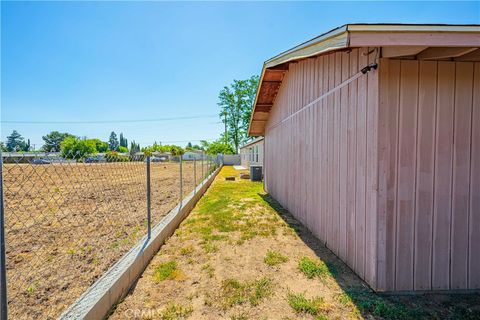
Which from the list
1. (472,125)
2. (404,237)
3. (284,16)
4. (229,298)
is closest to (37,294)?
(229,298)

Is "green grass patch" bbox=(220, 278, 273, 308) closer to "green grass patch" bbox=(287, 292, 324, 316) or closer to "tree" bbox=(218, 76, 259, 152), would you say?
"green grass patch" bbox=(287, 292, 324, 316)

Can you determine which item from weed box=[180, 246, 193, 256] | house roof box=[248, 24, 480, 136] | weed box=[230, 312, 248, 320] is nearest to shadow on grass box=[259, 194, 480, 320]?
weed box=[230, 312, 248, 320]

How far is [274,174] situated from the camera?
830 centimetres

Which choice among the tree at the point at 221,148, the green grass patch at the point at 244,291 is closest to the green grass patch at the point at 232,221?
the green grass patch at the point at 244,291

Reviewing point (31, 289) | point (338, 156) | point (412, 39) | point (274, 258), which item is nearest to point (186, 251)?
point (274, 258)

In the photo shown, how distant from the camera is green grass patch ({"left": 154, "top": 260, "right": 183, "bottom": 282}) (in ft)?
9.39

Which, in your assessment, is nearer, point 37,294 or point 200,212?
point 37,294

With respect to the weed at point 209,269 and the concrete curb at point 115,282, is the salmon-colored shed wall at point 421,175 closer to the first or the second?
the weed at point 209,269

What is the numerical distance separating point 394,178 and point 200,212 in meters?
4.61

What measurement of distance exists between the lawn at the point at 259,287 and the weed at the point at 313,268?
12mm

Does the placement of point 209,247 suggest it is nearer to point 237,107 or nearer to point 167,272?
point 167,272

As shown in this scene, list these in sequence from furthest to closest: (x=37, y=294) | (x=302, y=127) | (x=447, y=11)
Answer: (x=302, y=127)
(x=447, y=11)
(x=37, y=294)

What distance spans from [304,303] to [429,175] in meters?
1.90

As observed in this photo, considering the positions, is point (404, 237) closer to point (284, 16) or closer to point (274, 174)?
point (274, 174)
